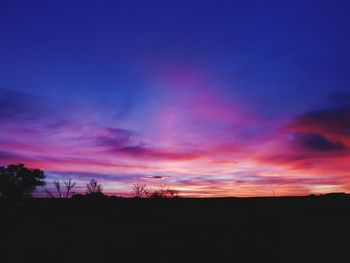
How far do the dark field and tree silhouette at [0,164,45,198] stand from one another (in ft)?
104

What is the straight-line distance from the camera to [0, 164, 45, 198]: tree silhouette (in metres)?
64.9

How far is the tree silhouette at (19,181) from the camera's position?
64.9 meters

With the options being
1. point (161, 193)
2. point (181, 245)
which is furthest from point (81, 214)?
point (161, 193)

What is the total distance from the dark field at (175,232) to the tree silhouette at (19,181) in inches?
1253

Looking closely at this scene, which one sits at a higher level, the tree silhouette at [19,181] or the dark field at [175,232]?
the tree silhouette at [19,181]

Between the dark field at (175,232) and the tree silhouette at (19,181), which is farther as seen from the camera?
the tree silhouette at (19,181)

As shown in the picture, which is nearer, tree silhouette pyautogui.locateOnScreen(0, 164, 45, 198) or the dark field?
the dark field

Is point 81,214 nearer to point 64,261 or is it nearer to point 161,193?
point 64,261

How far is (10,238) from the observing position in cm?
2234

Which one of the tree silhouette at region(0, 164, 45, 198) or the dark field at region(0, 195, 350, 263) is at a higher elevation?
the tree silhouette at region(0, 164, 45, 198)

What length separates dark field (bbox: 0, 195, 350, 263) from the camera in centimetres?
A: 1712

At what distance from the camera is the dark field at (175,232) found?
1712cm

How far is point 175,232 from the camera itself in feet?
75.6

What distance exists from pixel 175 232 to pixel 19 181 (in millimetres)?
54892
